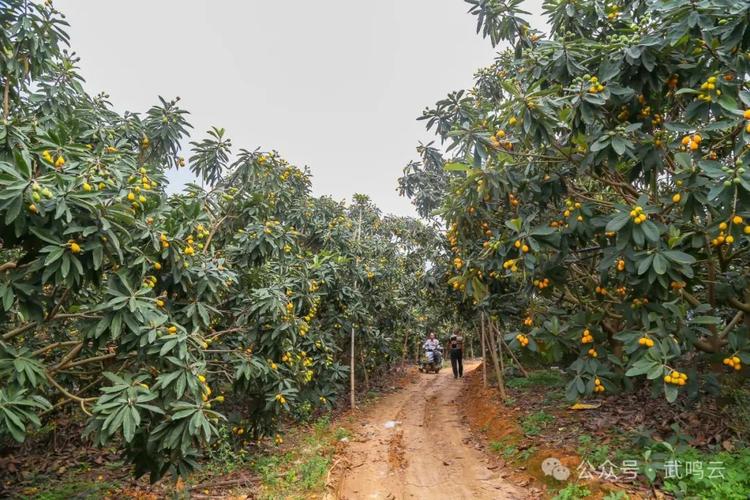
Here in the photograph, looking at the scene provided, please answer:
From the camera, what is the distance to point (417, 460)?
5559 mm

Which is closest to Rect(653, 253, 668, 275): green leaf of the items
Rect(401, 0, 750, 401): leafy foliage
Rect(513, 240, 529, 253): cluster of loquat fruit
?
Rect(401, 0, 750, 401): leafy foliage

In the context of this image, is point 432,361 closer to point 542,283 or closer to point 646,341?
point 542,283

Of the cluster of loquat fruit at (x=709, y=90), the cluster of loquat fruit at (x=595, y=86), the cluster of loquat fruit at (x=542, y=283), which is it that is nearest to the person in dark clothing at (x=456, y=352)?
the cluster of loquat fruit at (x=542, y=283)

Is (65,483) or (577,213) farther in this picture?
(65,483)

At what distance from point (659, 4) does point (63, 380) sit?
6.64m

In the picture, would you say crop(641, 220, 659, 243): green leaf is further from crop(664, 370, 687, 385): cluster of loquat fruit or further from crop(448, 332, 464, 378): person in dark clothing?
crop(448, 332, 464, 378): person in dark clothing

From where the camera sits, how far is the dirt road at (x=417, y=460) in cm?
448

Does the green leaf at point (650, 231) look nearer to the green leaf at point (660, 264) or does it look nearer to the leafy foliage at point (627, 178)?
the leafy foliage at point (627, 178)

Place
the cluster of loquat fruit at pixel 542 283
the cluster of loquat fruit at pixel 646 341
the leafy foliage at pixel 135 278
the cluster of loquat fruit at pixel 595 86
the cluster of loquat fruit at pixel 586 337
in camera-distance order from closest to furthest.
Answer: the leafy foliage at pixel 135 278 → the cluster of loquat fruit at pixel 646 341 → the cluster of loquat fruit at pixel 595 86 → the cluster of loquat fruit at pixel 586 337 → the cluster of loquat fruit at pixel 542 283

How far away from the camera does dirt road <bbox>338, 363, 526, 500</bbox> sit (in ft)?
14.7

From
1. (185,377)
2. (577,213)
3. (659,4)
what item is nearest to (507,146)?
(577,213)

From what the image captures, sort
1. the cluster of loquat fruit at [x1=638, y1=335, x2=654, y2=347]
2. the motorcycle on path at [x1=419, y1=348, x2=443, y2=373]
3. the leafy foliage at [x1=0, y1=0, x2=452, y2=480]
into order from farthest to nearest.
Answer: the motorcycle on path at [x1=419, y1=348, x2=443, y2=373], the cluster of loquat fruit at [x1=638, y1=335, x2=654, y2=347], the leafy foliage at [x1=0, y1=0, x2=452, y2=480]

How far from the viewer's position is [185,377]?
3.26m

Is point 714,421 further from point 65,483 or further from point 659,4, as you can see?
point 65,483
